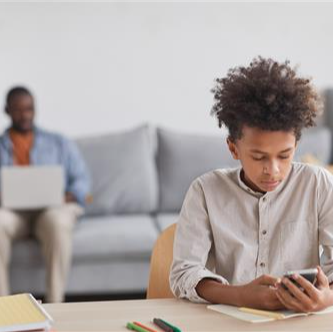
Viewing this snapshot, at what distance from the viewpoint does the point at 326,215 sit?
1.52m

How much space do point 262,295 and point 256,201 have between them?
299 millimetres

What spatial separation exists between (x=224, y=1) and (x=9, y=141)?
57.4 inches

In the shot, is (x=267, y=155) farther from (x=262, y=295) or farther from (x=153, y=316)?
(x=153, y=316)

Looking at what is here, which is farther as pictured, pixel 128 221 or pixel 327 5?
pixel 327 5

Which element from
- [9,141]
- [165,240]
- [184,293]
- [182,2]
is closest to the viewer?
[184,293]

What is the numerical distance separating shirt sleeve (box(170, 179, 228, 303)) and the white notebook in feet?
0.30

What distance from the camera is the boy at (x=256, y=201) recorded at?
55.4 inches

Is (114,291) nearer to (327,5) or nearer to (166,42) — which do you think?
(166,42)

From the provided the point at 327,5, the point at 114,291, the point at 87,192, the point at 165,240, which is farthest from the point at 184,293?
the point at 327,5

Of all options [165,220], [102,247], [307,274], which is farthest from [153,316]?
[165,220]

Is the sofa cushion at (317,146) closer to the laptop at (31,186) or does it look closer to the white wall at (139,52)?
the white wall at (139,52)

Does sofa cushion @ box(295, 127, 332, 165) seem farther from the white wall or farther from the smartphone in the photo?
the smartphone

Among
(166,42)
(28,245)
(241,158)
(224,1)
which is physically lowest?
(28,245)

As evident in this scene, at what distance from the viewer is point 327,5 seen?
4.00 m
